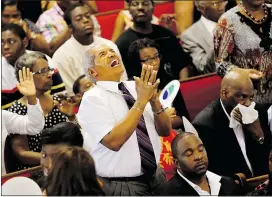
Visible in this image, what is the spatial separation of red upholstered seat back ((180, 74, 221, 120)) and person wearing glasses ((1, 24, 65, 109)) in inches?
37.1

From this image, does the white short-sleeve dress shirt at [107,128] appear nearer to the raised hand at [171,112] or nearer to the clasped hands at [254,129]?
the raised hand at [171,112]

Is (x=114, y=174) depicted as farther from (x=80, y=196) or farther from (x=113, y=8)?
(x=113, y=8)

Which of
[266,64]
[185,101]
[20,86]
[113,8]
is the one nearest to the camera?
[20,86]

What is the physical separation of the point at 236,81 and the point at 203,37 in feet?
5.43

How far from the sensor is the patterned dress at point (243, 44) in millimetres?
5621

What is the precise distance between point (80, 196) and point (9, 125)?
1.65 metres

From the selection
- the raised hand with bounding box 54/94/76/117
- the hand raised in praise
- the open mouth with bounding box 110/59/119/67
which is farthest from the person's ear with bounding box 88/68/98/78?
the raised hand with bounding box 54/94/76/117

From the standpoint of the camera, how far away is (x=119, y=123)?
4.27 m

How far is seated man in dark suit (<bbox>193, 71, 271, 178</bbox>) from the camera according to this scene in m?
5.18

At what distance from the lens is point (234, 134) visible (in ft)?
17.2

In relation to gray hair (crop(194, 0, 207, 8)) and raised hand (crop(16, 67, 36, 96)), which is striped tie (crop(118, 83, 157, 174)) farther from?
gray hair (crop(194, 0, 207, 8))

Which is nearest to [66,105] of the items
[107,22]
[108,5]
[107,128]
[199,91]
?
[199,91]

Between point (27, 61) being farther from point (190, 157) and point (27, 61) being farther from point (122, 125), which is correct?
point (190, 157)

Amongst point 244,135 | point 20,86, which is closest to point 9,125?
point 20,86
